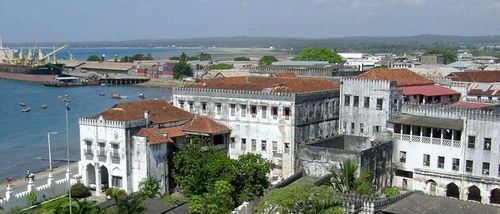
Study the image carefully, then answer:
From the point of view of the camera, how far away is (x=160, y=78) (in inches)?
Answer: 6058

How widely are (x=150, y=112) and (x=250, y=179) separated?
10149mm

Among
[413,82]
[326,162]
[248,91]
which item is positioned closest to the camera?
[326,162]

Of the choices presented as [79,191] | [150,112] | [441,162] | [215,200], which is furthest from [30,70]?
[441,162]

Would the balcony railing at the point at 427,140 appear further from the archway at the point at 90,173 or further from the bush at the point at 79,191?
the bush at the point at 79,191

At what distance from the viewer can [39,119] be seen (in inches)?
3607

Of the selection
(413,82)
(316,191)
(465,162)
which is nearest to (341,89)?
A: (413,82)

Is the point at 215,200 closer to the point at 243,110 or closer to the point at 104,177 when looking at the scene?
the point at 243,110

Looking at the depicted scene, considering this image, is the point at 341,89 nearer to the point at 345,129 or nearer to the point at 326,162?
the point at 345,129

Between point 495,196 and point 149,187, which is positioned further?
point 495,196

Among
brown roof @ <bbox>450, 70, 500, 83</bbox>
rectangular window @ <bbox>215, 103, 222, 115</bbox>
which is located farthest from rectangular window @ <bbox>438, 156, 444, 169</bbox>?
brown roof @ <bbox>450, 70, 500, 83</bbox>

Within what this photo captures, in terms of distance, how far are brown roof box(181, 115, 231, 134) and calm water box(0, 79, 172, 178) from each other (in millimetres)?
21221

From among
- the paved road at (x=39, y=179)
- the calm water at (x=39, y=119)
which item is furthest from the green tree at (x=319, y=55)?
the paved road at (x=39, y=179)

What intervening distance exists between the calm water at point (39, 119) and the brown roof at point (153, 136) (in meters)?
21.2

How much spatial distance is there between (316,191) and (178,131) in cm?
1527
